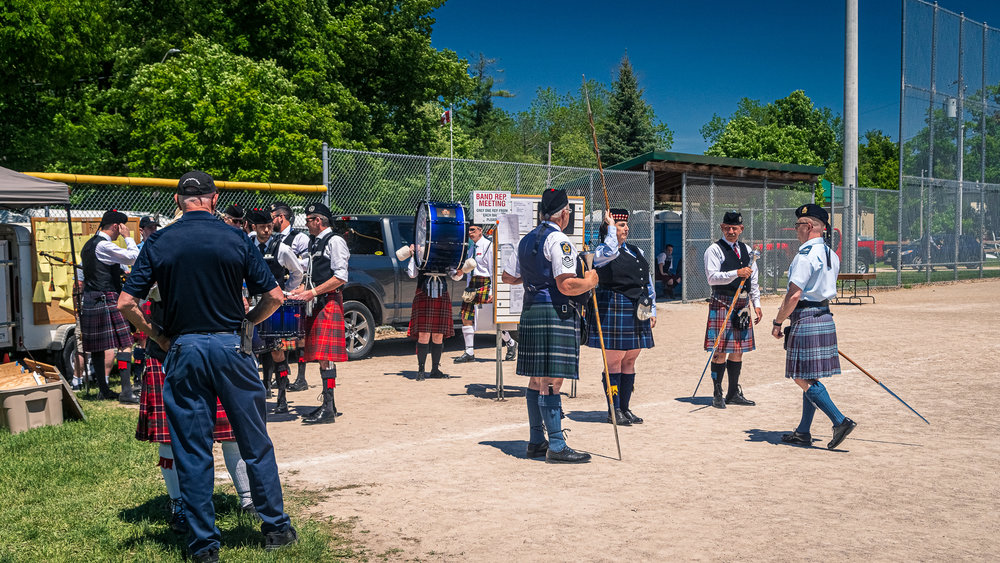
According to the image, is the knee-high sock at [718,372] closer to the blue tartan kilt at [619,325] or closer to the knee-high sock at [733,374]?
the knee-high sock at [733,374]

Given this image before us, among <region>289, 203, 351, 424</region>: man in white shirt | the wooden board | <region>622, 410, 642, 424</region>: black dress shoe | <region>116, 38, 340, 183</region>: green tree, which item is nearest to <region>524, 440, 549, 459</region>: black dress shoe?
<region>622, 410, 642, 424</region>: black dress shoe

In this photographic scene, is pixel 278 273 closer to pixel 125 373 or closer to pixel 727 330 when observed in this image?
pixel 125 373

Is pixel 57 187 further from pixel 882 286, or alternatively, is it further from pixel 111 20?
pixel 882 286

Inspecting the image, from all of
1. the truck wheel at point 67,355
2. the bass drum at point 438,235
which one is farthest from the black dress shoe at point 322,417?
the truck wheel at point 67,355

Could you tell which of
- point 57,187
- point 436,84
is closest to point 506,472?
point 57,187

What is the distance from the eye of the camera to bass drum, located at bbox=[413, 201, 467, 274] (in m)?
9.16

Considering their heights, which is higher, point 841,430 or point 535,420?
point 535,420

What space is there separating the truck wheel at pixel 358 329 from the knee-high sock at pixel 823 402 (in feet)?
22.5

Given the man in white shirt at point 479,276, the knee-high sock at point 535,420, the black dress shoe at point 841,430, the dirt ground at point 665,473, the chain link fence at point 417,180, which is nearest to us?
the dirt ground at point 665,473

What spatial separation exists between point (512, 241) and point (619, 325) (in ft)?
6.94

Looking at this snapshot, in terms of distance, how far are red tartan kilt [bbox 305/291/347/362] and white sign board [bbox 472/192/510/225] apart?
222 cm

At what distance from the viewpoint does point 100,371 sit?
28.1 ft

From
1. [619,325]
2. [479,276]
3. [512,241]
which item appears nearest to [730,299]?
[619,325]

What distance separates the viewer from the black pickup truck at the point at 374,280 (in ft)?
37.9
